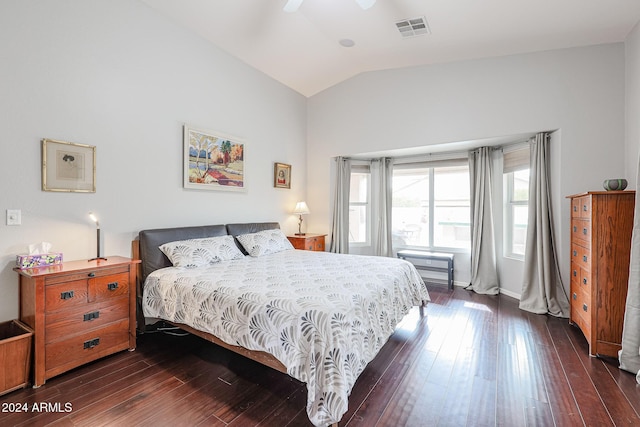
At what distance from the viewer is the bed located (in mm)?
1609

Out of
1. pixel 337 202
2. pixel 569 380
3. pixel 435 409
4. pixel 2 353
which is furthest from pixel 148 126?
pixel 569 380

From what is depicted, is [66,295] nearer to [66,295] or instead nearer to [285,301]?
[66,295]

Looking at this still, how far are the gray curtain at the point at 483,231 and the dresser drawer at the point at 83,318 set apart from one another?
435 cm

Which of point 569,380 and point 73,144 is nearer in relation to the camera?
point 569,380

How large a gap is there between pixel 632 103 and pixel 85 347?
5.37m

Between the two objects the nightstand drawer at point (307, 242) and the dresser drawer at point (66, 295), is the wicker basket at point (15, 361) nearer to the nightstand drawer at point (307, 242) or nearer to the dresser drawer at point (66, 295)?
the dresser drawer at point (66, 295)

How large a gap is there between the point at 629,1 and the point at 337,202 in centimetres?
384

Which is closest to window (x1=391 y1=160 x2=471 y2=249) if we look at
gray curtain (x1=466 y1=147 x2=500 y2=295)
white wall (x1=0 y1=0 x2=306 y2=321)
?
gray curtain (x1=466 y1=147 x2=500 y2=295)

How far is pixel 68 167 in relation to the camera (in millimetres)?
2455

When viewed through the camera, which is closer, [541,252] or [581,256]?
[581,256]

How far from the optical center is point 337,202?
5.05 meters

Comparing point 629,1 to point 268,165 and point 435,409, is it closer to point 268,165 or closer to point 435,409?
point 435,409

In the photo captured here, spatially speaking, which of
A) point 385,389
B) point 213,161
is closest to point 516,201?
point 385,389

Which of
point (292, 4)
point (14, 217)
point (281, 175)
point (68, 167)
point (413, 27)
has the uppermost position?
point (413, 27)
